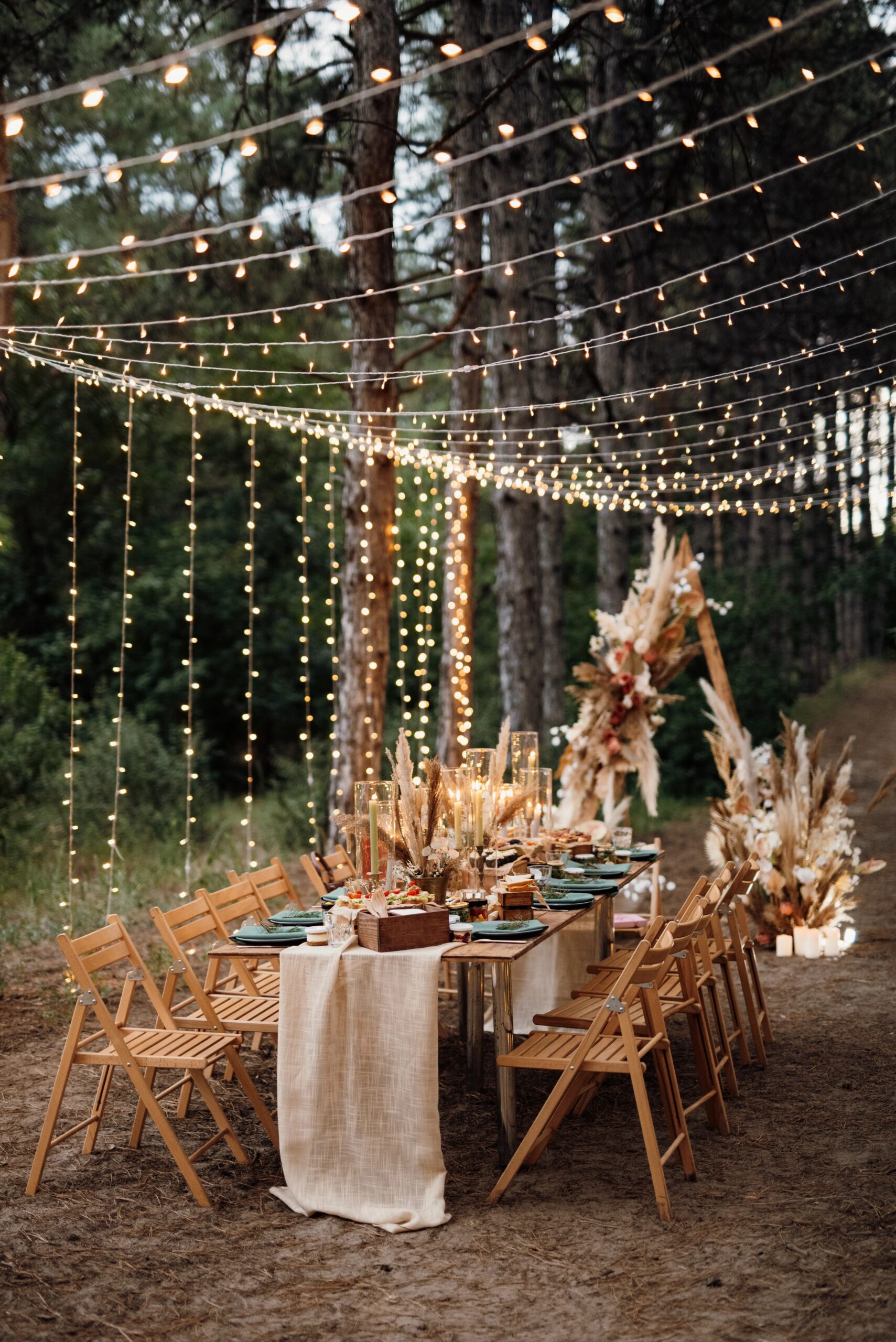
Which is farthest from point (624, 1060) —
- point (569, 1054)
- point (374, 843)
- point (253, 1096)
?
point (253, 1096)

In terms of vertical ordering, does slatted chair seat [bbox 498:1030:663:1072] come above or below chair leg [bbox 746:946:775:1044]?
above

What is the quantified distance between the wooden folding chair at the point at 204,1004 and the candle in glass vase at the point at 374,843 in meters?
0.56

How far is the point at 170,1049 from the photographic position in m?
4.48

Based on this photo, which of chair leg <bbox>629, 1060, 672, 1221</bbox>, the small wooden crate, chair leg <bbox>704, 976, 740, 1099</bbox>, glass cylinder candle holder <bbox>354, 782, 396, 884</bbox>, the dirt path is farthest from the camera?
chair leg <bbox>704, 976, 740, 1099</bbox>

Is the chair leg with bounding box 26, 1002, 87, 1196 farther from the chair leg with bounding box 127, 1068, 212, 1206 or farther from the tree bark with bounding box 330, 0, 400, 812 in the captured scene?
the tree bark with bounding box 330, 0, 400, 812

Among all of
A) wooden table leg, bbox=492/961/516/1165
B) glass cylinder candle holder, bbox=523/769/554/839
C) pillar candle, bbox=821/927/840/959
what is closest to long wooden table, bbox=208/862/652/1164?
wooden table leg, bbox=492/961/516/1165

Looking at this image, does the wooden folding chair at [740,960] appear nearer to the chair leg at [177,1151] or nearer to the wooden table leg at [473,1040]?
the wooden table leg at [473,1040]

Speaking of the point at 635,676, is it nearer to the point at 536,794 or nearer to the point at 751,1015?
the point at 536,794

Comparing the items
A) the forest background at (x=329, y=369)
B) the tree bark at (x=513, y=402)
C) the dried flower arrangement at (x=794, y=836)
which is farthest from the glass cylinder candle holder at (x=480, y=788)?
the tree bark at (x=513, y=402)

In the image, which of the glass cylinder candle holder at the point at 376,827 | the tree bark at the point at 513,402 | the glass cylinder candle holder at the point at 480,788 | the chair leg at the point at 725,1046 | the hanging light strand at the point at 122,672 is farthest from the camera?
the tree bark at the point at 513,402

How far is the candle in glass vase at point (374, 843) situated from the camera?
15.6 ft

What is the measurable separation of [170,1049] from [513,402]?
7061mm

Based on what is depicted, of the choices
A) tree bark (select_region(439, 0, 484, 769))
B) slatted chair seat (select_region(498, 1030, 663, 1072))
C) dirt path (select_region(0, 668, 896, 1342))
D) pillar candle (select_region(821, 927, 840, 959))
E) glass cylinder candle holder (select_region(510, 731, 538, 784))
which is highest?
tree bark (select_region(439, 0, 484, 769))

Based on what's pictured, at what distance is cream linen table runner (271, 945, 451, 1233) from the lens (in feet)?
13.6
